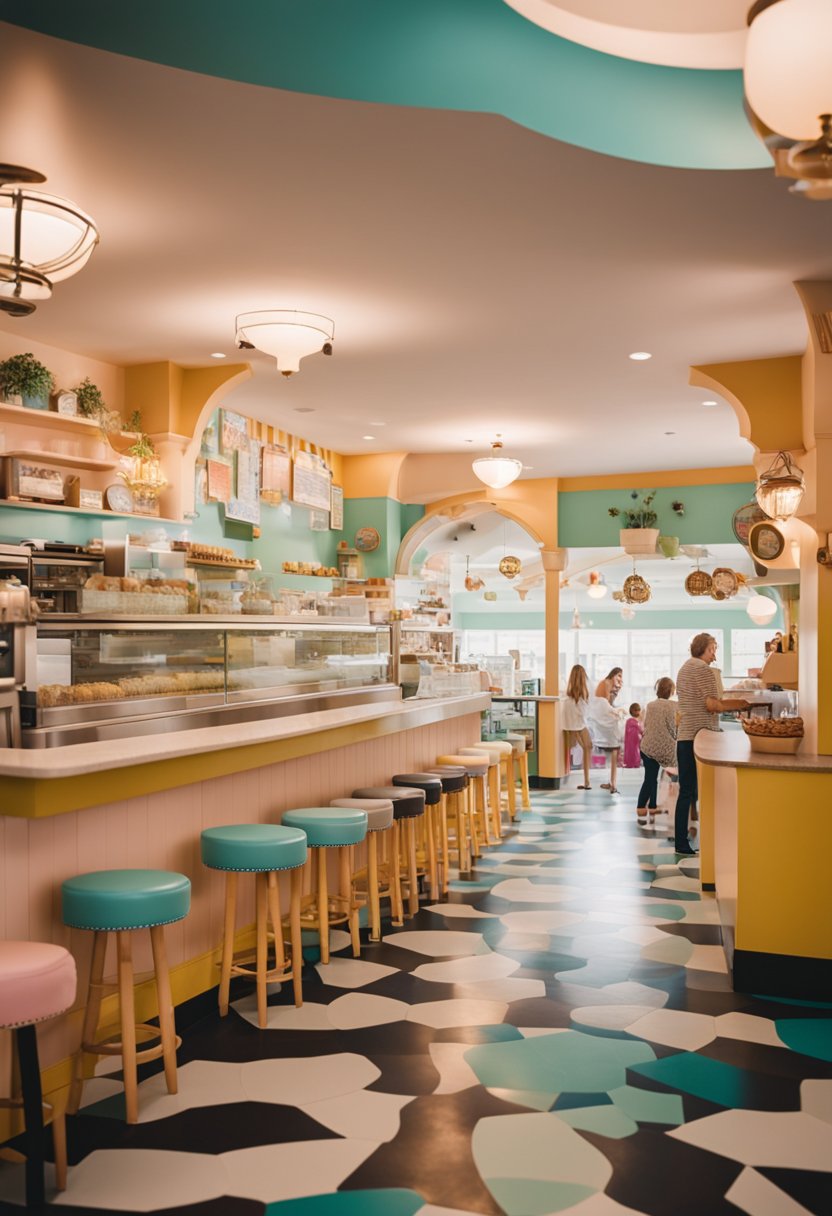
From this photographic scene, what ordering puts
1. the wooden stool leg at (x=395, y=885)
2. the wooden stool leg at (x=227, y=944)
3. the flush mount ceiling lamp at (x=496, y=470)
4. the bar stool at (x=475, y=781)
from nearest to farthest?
the wooden stool leg at (x=227, y=944) < the wooden stool leg at (x=395, y=885) < the bar stool at (x=475, y=781) < the flush mount ceiling lamp at (x=496, y=470)

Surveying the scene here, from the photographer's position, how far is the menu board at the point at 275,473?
8.96 meters

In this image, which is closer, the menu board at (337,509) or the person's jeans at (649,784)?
the person's jeans at (649,784)

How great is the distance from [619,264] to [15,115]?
2.80m

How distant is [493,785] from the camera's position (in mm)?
8531

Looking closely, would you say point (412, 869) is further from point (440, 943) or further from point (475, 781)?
point (475, 781)

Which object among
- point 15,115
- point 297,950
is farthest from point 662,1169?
point 15,115

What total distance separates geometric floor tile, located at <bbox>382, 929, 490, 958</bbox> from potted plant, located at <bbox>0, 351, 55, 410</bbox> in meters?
3.70

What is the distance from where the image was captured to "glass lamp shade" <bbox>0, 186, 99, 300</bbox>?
3.66 meters

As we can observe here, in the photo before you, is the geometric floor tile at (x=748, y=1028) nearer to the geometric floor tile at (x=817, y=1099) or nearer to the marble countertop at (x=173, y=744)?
the geometric floor tile at (x=817, y=1099)

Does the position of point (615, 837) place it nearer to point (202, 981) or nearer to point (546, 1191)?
point (202, 981)

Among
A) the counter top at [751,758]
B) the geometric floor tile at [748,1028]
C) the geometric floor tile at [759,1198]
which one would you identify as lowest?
the geometric floor tile at [748,1028]

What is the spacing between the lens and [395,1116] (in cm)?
Result: 326

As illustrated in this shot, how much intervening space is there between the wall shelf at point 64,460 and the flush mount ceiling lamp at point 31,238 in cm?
233

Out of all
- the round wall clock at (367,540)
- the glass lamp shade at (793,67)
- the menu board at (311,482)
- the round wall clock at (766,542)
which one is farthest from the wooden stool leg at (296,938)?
the round wall clock at (367,540)
